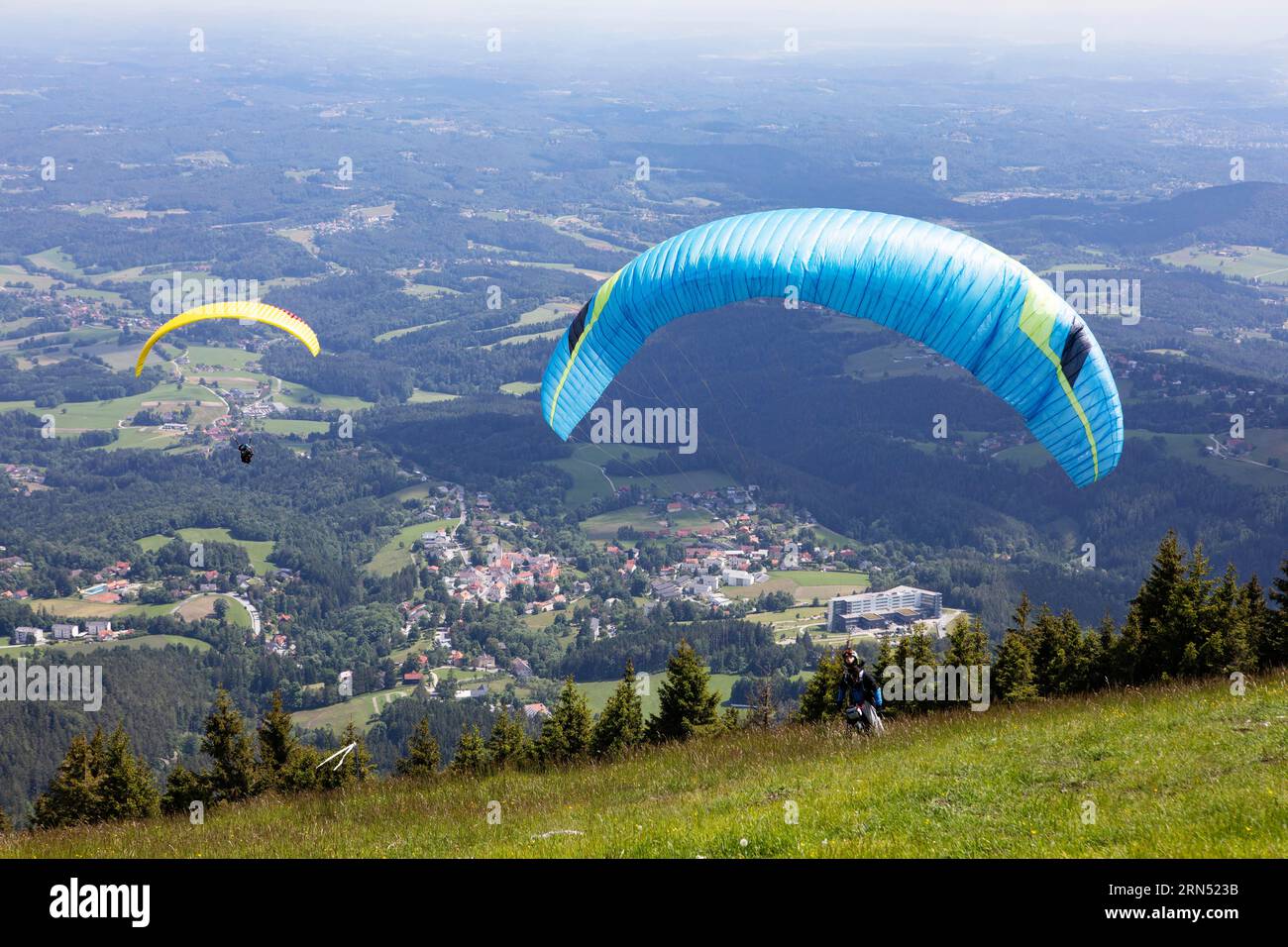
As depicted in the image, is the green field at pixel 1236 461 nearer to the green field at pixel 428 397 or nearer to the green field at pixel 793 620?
the green field at pixel 793 620

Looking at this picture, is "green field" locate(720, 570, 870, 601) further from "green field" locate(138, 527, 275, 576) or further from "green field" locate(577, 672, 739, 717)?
"green field" locate(138, 527, 275, 576)

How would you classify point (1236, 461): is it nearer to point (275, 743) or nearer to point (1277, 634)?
point (1277, 634)

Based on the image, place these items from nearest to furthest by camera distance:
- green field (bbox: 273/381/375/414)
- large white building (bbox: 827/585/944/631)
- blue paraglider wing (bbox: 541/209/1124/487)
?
blue paraglider wing (bbox: 541/209/1124/487), large white building (bbox: 827/585/944/631), green field (bbox: 273/381/375/414)

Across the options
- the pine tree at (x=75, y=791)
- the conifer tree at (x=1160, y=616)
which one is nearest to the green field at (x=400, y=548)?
the pine tree at (x=75, y=791)

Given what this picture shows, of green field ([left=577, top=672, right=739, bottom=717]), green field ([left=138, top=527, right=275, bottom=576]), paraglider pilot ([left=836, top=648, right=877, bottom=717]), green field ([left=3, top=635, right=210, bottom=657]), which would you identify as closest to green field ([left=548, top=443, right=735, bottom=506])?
green field ([left=138, top=527, right=275, bottom=576])
